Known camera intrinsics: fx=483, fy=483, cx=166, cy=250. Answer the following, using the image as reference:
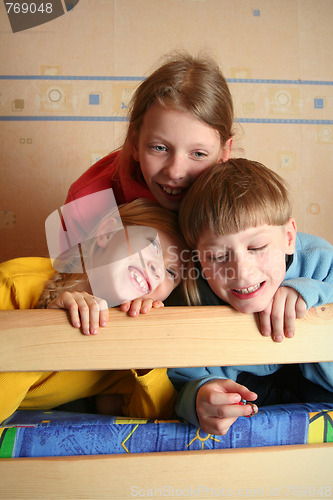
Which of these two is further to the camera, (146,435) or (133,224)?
(133,224)

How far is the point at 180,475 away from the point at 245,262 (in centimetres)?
35

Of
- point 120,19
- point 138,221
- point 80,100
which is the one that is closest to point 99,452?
point 138,221

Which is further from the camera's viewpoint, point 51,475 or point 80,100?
point 80,100

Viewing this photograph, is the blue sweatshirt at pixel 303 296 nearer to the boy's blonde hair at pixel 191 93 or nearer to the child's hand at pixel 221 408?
the child's hand at pixel 221 408

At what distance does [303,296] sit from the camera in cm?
74

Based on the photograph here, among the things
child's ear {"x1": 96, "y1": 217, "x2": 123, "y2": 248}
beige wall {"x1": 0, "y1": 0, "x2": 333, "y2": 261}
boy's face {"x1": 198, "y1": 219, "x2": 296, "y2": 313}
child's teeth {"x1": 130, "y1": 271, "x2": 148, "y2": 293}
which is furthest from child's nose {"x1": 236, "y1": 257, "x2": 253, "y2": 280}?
beige wall {"x1": 0, "y1": 0, "x2": 333, "y2": 261}

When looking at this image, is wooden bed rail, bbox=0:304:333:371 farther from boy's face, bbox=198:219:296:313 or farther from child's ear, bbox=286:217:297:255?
child's ear, bbox=286:217:297:255

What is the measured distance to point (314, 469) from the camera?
0.76 meters

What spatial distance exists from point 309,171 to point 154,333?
54.1 inches

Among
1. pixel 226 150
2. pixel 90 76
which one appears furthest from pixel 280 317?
pixel 90 76

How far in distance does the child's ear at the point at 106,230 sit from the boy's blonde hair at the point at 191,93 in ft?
0.80

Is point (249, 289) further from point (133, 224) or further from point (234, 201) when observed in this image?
point (133, 224)

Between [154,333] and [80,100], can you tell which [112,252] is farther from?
[80,100]

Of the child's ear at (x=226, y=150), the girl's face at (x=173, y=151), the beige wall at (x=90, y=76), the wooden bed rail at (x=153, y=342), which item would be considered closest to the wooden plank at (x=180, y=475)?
the wooden bed rail at (x=153, y=342)
